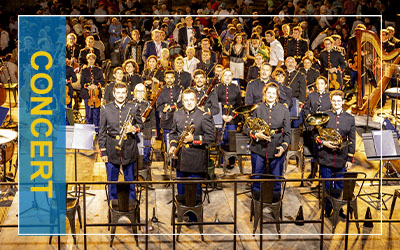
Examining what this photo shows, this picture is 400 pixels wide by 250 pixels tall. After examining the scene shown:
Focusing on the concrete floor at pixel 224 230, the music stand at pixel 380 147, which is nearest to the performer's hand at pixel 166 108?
the concrete floor at pixel 224 230

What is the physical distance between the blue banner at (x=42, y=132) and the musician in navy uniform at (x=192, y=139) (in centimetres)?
160

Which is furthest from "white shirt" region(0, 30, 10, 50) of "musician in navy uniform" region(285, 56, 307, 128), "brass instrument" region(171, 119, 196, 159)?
"brass instrument" region(171, 119, 196, 159)

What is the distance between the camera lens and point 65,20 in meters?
16.8

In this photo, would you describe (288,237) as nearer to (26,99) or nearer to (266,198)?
(266,198)

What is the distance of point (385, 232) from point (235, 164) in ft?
10.8

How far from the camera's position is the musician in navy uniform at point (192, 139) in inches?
320

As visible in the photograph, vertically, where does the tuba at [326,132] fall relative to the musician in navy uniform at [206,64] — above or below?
below

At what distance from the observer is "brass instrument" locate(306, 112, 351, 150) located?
27.0 feet

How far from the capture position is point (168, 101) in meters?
10.8

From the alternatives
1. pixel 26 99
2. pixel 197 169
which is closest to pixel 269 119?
pixel 197 169

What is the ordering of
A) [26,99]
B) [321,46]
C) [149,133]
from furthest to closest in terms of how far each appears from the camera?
[321,46], [26,99], [149,133]

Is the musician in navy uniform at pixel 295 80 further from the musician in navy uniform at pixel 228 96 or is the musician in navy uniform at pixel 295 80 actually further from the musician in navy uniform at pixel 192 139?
the musician in navy uniform at pixel 192 139

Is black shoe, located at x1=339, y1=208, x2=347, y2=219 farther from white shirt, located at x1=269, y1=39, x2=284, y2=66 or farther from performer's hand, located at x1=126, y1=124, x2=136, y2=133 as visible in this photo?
white shirt, located at x1=269, y1=39, x2=284, y2=66

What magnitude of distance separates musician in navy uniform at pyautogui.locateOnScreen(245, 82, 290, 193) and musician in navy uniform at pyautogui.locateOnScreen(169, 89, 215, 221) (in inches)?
28.7
